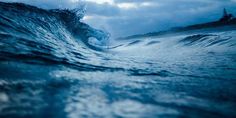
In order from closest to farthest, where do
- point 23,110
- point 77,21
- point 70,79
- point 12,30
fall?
point 23,110
point 70,79
point 12,30
point 77,21

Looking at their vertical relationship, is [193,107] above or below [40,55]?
below

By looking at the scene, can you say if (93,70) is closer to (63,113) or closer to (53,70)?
(53,70)

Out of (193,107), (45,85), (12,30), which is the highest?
(12,30)

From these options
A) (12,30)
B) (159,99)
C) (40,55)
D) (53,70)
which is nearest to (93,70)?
(53,70)

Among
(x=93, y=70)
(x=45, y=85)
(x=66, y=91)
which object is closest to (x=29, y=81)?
(x=45, y=85)

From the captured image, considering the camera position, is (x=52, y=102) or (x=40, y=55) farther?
(x=40, y=55)

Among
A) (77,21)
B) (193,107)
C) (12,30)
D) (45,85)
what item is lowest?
(193,107)

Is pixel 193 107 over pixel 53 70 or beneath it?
beneath

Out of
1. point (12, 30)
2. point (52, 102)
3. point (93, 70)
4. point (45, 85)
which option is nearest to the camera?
point (52, 102)

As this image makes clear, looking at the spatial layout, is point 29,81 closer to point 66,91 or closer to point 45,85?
point 45,85
